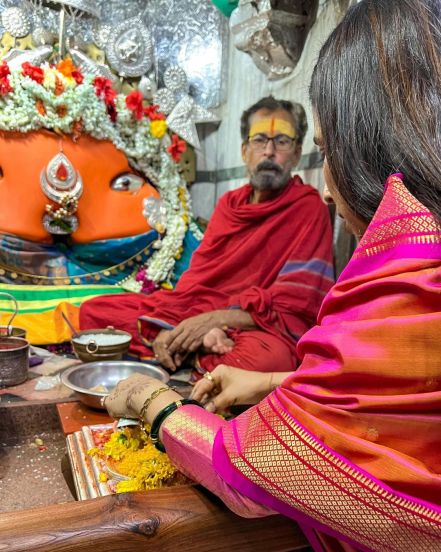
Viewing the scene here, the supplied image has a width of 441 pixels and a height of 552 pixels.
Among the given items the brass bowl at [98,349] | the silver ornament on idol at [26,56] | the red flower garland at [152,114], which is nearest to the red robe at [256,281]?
the brass bowl at [98,349]

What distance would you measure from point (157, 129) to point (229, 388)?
8.50ft

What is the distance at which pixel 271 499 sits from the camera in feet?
2.50

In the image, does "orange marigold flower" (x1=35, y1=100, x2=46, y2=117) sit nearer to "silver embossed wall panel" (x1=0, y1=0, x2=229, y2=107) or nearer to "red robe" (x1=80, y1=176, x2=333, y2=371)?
"silver embossed wall panel" (x1=0, y1=0, x2=229, y2=107)

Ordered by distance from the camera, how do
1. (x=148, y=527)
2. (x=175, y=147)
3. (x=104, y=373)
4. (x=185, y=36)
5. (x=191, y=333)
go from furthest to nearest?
1. (x=185, y=36)
2. (x=175, y=147)
3. (x=191, y=333)
4. (x=104, y=373)
5. (x=148, y=527)

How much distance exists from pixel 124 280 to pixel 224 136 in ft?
5.03

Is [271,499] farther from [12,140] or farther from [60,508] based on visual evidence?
[12,140]

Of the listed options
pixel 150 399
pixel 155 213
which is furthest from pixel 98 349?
pixel 155 213

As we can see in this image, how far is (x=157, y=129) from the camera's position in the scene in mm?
3488

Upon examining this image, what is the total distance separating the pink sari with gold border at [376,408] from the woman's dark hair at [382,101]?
5 cm

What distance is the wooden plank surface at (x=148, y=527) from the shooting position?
72cm

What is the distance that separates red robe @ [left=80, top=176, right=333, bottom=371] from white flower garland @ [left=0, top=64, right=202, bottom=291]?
2.35 feet

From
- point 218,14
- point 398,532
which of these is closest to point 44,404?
point 398,532

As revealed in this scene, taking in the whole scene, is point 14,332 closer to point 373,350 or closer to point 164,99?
point 373,350

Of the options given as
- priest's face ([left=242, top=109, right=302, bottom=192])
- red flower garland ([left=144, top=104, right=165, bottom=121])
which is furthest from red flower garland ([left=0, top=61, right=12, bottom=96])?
priest's face ([left=242, top=109, right=302, bottom=192])
